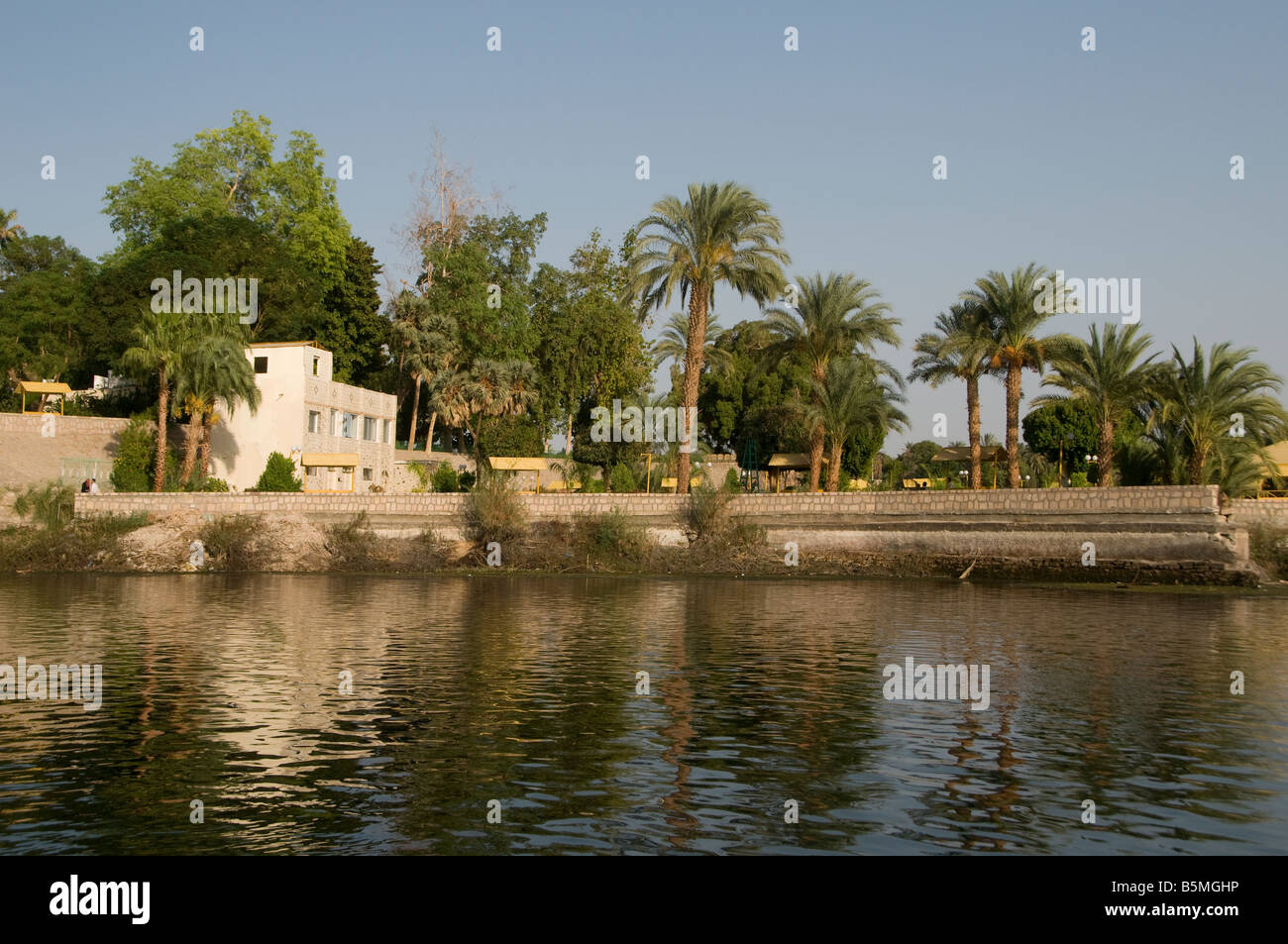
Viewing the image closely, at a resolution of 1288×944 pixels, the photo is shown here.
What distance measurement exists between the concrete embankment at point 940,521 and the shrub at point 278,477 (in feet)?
20.9

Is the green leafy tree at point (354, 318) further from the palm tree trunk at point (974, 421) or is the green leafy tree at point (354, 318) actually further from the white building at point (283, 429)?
the palm tree trunk at point (974, 421)

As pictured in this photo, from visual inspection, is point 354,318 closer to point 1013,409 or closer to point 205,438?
point 205,438

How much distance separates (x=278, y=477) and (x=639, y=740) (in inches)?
1652

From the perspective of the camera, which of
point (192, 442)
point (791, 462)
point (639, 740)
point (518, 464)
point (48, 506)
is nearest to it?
point (639, 740)

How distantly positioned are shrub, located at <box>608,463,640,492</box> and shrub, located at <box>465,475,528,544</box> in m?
11.1

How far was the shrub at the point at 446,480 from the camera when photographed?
56.5m

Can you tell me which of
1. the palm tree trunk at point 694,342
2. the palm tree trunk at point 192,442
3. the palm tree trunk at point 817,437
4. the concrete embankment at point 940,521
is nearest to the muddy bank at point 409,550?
the concrete embankment at point 940,521

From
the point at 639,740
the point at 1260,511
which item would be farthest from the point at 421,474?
the point at 639,740

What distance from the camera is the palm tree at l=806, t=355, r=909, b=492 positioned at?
47.5 metres

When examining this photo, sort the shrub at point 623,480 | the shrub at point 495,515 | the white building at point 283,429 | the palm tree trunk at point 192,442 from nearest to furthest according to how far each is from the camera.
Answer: the shrub at point 495,515
the palm tree trunk at point 192,442
the shrub at point 623,480
the white building at point 283,429

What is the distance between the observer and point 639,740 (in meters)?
11.5

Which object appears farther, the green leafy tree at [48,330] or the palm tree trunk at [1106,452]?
the green leafy tree at [48,330]

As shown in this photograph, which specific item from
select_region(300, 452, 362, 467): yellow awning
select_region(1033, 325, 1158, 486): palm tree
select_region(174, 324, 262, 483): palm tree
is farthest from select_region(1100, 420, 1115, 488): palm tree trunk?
select_region(174, 324, 262, 483): palm tree
